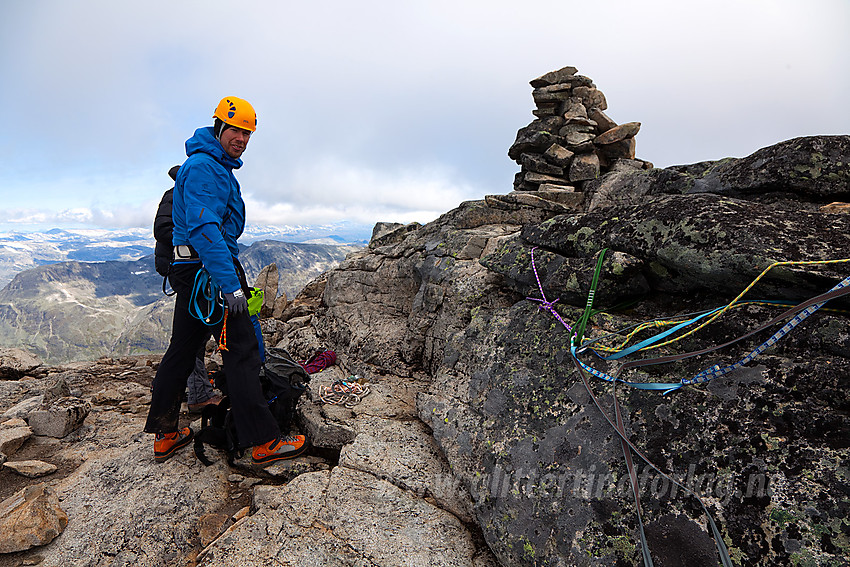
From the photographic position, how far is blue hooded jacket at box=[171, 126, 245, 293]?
529 cm

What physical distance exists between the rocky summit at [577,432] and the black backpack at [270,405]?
0.28 metres

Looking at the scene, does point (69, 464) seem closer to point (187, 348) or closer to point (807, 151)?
point (187, 348)

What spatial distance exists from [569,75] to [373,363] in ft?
54.2

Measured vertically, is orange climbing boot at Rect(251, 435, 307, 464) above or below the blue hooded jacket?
below

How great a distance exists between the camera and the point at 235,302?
5.36m

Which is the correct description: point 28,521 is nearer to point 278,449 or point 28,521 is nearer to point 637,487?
point 278,449

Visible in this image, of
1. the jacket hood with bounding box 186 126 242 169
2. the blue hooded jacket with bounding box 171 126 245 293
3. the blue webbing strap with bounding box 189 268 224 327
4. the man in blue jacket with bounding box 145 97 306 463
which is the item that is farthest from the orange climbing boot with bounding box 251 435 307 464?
the jacket hood with bounding box 186 126 242 169

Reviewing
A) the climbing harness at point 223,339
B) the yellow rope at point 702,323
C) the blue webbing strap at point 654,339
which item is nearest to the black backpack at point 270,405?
the climbing harness at point 223,339

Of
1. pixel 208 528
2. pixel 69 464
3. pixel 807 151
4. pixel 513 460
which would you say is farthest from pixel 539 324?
pixel 69 464

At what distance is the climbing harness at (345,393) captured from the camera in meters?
7.07

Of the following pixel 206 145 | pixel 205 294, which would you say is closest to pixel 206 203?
pixel 206 145

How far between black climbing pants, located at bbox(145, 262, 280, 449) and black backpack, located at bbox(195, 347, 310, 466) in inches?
15.5

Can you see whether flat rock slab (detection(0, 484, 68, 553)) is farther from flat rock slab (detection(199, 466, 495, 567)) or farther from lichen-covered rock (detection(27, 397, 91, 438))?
lichen-covered rock (detection(27, 397, 91, 438))

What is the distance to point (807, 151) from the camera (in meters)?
5.33
